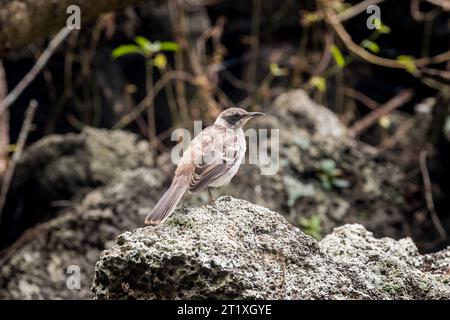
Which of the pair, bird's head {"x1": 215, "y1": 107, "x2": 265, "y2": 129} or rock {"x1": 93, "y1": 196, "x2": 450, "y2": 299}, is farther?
bird's head {"x1": 215, "y1": 107, "x2": 265, "y2": 129}

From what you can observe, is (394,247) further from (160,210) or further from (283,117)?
(283,117)

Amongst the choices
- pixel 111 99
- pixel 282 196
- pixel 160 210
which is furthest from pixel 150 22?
pixel 160 210

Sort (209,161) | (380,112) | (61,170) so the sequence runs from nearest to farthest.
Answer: (209,161) → (61,170) → (380,112)

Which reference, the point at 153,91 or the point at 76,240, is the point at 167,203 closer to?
the point at 76,240

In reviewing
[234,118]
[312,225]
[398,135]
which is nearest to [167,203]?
[234,118]

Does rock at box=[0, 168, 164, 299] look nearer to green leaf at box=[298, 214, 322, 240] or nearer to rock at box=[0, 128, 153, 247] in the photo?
rock at box=[0, 128, 153, 247]

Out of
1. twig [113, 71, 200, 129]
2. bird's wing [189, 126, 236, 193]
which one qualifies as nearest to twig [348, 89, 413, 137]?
twig [113, 71, 200, 129]

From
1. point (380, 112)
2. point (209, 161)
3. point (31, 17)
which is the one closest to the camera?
point (209, 161)
